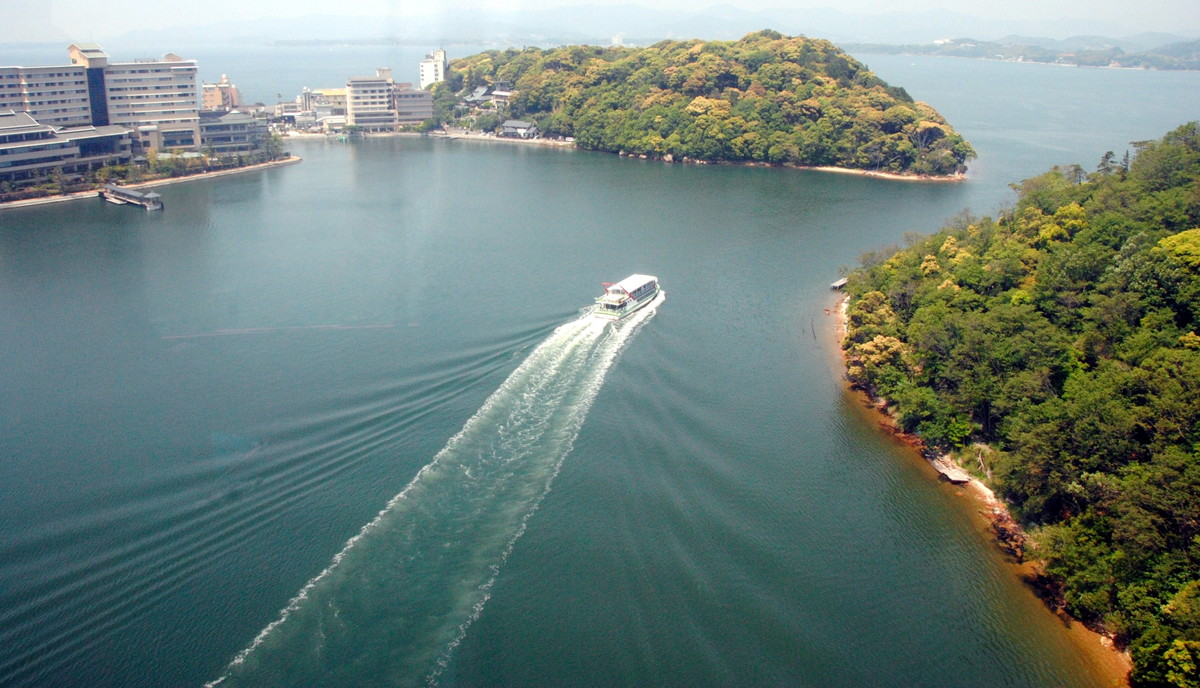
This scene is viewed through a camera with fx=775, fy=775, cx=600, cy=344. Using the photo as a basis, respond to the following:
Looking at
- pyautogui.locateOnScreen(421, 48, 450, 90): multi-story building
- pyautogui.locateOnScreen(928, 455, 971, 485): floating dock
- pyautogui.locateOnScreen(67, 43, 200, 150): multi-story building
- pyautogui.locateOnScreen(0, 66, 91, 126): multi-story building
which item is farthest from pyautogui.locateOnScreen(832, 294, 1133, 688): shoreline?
pyautogui.locateOnScreen(421, 48, 450, 90): multi-story building

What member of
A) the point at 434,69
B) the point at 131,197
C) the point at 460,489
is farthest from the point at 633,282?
the point at 434,69

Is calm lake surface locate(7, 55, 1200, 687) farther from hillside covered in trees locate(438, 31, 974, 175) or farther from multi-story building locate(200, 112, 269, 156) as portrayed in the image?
hillside covered in trees locate(438, 31, 974, 175)

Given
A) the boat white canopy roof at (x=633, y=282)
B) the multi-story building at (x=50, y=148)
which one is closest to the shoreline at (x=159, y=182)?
the multi-story building at (x=50, y=148)

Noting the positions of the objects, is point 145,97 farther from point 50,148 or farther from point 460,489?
point 460,489

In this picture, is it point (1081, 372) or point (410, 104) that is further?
point (410, 104)

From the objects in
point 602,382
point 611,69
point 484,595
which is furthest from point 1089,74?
point 484,595
